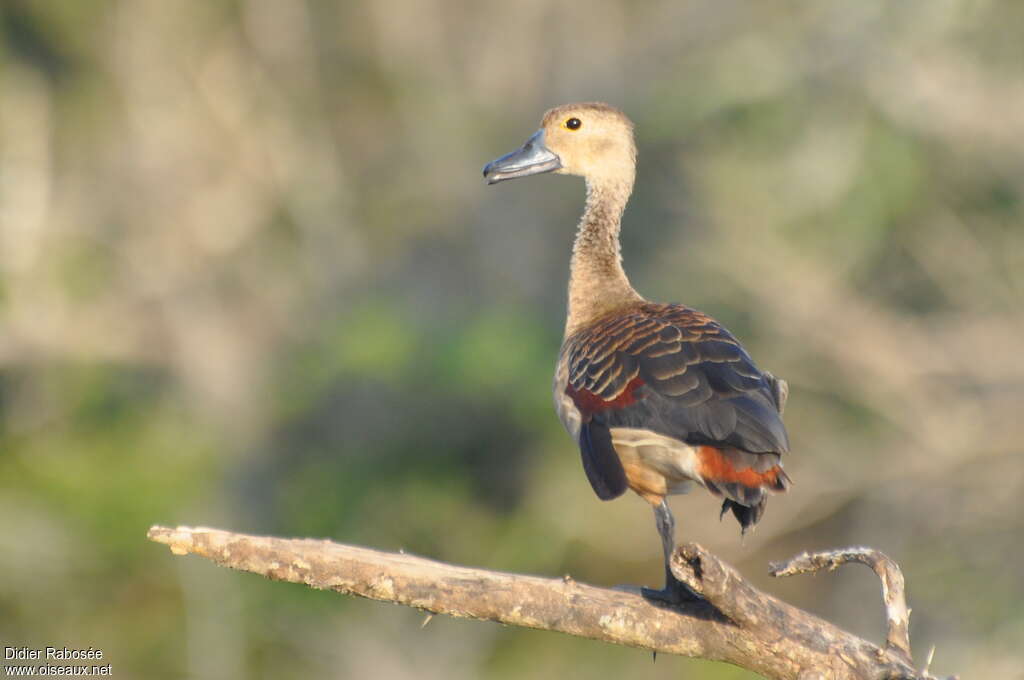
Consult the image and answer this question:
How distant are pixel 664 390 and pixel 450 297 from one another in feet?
40.2

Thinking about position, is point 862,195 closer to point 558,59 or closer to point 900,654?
point 558,59

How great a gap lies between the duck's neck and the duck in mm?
19

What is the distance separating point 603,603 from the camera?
15.5 feet

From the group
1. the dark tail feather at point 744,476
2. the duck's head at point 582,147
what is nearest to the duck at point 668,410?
the dark tail feather at point 744,476

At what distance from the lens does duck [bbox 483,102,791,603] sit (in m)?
4.90

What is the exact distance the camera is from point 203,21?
20062 mm

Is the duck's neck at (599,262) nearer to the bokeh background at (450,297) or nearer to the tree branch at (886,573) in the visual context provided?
the tree branch at (886,573)

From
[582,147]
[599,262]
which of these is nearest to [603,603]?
[599,262]

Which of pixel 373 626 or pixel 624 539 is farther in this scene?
pixel 373 626

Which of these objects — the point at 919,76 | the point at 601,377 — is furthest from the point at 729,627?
the point at 919,76

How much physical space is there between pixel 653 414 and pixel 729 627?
77 centimetres

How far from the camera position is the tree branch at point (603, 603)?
4395 millimetres

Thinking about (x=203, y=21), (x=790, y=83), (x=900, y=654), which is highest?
(x=203, y=21)

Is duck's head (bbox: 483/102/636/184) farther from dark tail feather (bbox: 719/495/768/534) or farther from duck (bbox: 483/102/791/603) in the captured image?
dark tail feather (bbox: 719/495/768/534)
